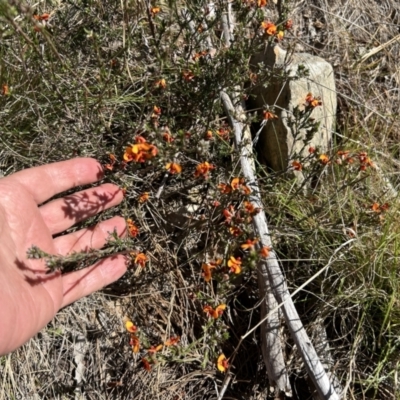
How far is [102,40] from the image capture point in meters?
2.79

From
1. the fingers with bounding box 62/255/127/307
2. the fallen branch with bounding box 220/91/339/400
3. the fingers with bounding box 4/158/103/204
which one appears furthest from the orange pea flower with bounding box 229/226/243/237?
the fingers with bounding box 4/158/103/204

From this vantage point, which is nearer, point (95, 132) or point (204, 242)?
point (95, 132)

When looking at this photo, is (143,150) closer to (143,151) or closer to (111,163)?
(143,151)

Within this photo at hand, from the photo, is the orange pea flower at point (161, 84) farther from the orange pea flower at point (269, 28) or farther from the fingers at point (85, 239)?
the fingers at point (85, 239)

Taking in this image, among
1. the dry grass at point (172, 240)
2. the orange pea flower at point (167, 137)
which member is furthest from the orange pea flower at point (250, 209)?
the orange pea flower at point (167, 137)

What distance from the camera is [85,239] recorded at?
249 cm

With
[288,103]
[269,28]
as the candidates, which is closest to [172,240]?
[288,103]

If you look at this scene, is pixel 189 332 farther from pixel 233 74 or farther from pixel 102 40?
pixel 102 40

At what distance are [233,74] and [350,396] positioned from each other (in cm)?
159

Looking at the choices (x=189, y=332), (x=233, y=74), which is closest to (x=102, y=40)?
(x=233, y=74)

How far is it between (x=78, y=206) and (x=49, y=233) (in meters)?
0.18

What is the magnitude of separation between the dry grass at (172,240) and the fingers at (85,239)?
19 centimetres

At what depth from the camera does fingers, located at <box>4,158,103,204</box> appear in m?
2.42

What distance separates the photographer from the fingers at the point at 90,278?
240cm
